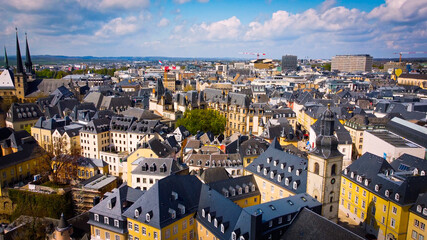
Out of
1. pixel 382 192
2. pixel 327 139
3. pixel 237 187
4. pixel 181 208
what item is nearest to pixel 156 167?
pixel 237 187

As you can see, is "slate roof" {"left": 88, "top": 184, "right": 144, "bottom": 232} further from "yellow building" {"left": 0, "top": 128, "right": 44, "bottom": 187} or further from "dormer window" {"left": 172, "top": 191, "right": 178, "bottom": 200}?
"yellow building" {"left": 0, "top": 128, "right": 44, "bottom": 187}

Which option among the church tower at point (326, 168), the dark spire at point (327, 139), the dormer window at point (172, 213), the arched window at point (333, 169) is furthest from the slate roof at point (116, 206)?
the arched window at point (333, 169)

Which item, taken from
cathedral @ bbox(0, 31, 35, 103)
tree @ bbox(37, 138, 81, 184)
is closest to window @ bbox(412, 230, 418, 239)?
tree @ bbox(37, 138, 81, 184)

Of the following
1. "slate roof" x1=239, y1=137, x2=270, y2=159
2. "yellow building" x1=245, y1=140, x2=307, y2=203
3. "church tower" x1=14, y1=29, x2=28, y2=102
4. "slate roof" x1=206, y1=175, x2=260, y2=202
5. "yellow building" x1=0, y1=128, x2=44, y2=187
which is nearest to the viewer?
"yellow building" x1=245, y1=140, x2=307, y2=203

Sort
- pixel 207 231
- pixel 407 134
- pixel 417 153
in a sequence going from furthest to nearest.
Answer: pixel 407 134 → pixel 417 153 → pixel 207 231

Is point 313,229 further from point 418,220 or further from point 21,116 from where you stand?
point 21,116

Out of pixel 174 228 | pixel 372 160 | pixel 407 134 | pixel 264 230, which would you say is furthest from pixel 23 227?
pixel 407 134

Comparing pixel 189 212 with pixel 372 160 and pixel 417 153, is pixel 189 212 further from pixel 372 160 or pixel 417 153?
pixel 417 153
